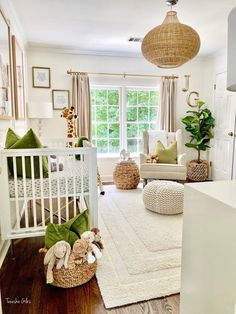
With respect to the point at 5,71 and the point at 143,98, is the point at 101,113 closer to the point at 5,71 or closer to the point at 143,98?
the point at 143,98

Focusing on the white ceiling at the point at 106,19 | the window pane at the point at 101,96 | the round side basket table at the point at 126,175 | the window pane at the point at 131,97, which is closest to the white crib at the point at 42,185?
the white ceiling at the point at 106,19

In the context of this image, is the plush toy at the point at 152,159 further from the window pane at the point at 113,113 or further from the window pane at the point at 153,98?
the window pane at the point at 153,98

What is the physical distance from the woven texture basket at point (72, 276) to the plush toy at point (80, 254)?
3 centimetres

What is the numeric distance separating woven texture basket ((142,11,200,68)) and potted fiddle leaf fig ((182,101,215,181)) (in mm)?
2482

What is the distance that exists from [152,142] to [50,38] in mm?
2434

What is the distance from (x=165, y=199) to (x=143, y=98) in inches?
106

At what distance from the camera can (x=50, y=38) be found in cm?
384

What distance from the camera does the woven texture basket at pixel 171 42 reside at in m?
2.11

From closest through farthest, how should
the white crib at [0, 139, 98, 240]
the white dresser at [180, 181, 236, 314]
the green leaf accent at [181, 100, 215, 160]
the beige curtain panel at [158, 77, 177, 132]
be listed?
the white dresser at [180, 181, 236, 314], the white crib at [0, 139, 98, 240], the green leaf accent at [181, 100, 215, 160], the beige curtain panel at [158, 77, 177, 132]

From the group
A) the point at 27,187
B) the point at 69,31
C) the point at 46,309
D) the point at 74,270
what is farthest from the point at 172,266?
the point at 69,31

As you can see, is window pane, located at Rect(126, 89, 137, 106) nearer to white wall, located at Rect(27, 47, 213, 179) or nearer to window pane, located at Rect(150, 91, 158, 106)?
white wall, located at Rect(27, 47, 213, 179)

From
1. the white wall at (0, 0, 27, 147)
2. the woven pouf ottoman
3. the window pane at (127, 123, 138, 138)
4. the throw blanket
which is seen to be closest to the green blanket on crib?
the white wall at (0, 0, 27, 147)

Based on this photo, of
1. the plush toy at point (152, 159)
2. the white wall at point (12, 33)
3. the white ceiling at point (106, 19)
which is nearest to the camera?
the white wall at point (12, 33)

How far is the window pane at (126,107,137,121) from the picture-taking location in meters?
4.87
